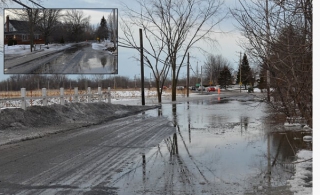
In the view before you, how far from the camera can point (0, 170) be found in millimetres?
7078

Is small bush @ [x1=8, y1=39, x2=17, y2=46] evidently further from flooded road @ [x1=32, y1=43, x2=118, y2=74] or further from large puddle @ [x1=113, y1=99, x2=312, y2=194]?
large puddle @ [x1=113, y1=99, x2=312, y2=194]

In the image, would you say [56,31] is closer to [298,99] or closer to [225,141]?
[225,141]

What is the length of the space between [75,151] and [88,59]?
1636 centimetres

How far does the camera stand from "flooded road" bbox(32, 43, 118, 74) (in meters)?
24.3

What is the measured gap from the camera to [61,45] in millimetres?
24719

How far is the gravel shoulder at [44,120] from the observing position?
476 inches

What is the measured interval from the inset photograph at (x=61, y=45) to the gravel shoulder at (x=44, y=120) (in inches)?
218

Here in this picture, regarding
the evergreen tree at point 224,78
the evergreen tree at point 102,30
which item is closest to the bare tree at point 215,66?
the evergreen tree at point 224,78

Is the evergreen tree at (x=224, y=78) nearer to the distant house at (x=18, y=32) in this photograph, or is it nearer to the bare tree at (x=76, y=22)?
the bare tree at (x=76, y=22)

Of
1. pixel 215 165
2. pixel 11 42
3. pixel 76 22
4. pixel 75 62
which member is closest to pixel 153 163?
pixel 215 165

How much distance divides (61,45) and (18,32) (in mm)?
2894

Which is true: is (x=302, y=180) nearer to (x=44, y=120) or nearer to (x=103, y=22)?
(x=44, y=120)

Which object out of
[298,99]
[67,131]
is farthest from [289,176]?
[67,131]

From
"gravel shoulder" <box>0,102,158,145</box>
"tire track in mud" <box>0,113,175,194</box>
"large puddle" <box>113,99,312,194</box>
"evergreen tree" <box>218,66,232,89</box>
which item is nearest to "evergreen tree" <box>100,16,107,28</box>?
"gravel shoulder" <box>0,102,158,145</box>
